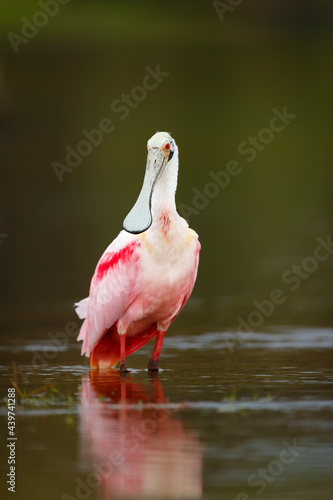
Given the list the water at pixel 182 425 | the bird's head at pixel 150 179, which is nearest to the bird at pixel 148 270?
the bird's head at pixel 150 179

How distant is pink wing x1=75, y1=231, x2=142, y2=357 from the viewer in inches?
395

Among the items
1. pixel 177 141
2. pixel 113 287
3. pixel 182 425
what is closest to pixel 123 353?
pixel 113 287

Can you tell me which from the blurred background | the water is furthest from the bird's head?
the blurred background

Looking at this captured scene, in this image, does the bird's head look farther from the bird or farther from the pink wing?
the pink wing

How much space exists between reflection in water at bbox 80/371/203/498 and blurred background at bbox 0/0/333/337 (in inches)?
137

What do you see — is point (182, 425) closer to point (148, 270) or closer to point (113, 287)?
point (148, 270)

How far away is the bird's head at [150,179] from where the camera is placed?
393 inches

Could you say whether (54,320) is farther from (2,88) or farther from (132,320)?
(2,88)

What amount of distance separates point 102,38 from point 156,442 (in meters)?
53.1

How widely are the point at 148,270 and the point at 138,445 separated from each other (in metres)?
2.73

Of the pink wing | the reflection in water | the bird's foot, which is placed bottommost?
the reflection in water

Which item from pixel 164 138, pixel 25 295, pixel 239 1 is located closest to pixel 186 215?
pixel 25 295

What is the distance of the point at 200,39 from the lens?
194 feet

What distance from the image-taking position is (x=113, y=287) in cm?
1012
